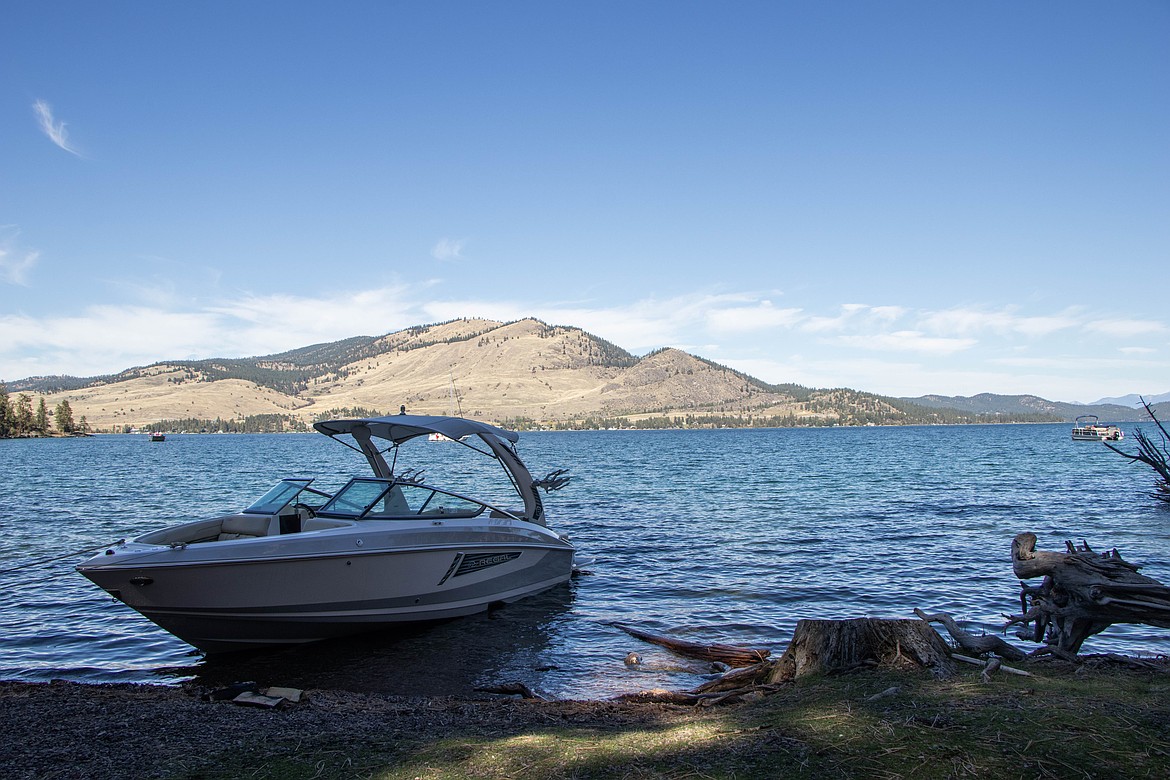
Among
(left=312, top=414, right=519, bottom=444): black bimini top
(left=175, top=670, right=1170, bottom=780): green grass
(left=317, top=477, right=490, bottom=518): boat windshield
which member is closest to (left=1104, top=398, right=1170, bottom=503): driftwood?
(left=175, top=670, right=1170, bottom=780): green grass

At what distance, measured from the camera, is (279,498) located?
12672 millimetres

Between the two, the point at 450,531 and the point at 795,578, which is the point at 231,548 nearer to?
the point at 450,531

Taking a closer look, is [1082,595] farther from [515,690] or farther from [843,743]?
[515,690]

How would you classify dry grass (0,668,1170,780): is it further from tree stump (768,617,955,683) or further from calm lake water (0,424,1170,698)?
calm lake water (0,424,1170,698)

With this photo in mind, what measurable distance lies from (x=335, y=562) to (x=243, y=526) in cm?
237

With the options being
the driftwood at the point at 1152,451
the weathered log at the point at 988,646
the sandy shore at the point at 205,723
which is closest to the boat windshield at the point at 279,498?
the sandy shore at the point at 205,723

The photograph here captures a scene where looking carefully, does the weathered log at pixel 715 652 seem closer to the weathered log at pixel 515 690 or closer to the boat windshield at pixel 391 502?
the weathered log at pixel 515 690

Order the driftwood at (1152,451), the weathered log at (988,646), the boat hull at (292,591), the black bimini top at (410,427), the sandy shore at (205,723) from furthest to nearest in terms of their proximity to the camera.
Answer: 1. the black bimini top at (410,427)
2. the boat hull at (292,591)
3. the weathered log at (988,646)
4. the sandy shore at (205,723)
5. the driftwood at (1152,451)

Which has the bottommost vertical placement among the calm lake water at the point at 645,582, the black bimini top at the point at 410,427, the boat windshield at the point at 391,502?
the calm lake water at the point at 645,582

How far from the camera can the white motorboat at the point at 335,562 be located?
995cm

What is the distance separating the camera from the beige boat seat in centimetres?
1197

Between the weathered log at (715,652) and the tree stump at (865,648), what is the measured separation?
2272 mm

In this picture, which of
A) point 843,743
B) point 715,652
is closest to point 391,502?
point 715,652

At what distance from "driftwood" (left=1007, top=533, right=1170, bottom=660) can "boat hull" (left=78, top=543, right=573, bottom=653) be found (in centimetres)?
786
